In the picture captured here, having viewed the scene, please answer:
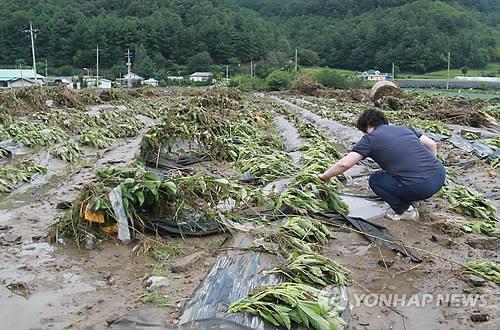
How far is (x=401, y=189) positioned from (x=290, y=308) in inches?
103

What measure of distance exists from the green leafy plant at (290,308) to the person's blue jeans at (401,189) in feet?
7.60

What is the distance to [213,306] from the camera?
3209 millimetres

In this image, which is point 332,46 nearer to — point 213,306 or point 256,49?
point 256,49

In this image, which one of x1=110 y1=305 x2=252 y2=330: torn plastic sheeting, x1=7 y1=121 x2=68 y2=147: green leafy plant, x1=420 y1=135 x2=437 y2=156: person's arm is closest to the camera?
x1=110 y1=305 x2=252 y2=330: torn plastic sheeting

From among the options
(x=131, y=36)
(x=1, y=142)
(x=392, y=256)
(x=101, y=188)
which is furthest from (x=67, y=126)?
(x=131, y=36)

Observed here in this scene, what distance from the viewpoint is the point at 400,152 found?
5.18 meters

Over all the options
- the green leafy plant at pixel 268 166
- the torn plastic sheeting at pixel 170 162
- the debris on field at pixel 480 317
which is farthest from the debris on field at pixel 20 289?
the torn plastic sheeting at pixel 170 162

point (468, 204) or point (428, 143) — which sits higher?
point (428, 143)

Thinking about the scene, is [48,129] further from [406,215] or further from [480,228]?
[480,228]

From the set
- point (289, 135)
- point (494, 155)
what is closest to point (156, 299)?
point (494, 155)

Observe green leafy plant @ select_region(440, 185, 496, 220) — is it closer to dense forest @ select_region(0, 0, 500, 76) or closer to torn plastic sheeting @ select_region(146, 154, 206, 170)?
torn plastic sheeting @ select_region(146, 154, 206, 170)

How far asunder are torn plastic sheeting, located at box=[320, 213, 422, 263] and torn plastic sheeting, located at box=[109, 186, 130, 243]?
199 centimetres

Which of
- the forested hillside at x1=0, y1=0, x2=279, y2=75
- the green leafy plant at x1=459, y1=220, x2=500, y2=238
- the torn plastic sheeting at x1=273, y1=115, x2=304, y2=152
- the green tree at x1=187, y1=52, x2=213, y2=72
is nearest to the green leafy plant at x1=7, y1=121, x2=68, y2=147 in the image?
the torn plastic sheeting at x1=273, y1=115, x2=304, y2=152

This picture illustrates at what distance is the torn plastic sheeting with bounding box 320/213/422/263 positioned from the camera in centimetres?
462
